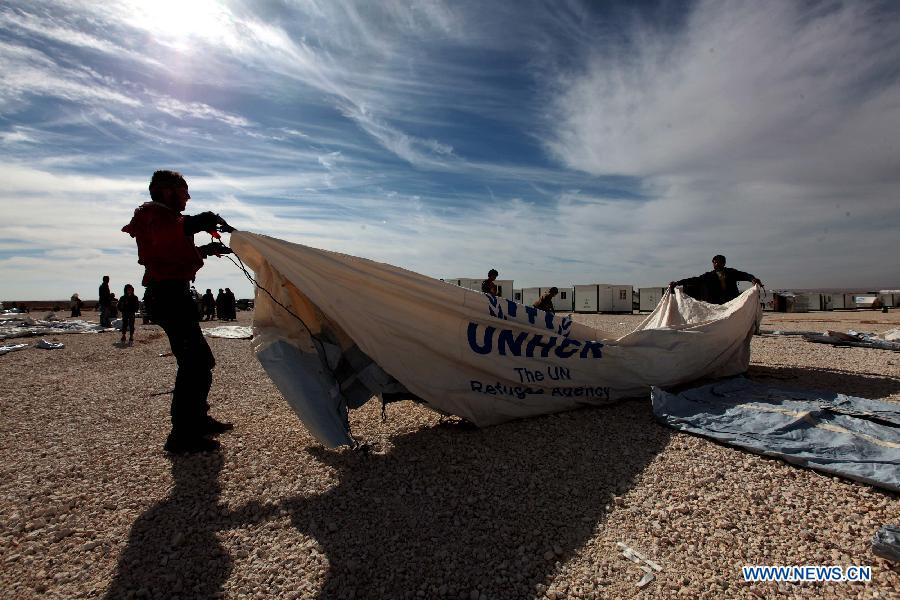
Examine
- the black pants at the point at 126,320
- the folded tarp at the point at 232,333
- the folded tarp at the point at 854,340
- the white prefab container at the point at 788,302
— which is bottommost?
the folded tarp at the point at 232,333

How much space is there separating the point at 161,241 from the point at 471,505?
119 inches

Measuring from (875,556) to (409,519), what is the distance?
2.39 meters

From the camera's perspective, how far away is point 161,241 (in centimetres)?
345

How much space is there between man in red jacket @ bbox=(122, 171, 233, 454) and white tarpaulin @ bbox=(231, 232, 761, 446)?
1.27 ft

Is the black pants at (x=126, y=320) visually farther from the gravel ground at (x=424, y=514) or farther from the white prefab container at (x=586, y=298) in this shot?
the white prefab container at (x=586, y=298)

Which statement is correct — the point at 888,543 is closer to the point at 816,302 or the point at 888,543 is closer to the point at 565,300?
the point at 565,300

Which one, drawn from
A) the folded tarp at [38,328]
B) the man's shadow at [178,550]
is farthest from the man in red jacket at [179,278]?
the folded tarp at [38,328]

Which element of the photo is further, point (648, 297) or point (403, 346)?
point (648, 297)

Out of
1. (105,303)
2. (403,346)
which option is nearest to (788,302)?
(403,346)

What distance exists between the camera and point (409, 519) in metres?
2.73

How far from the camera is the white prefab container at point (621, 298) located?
31516 millimetres

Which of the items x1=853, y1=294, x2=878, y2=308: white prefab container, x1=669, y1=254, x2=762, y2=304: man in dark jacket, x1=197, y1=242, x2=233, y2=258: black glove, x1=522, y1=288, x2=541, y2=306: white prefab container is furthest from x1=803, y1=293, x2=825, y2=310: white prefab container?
x1=197, y1=242, x2=233, y2=258: black glove

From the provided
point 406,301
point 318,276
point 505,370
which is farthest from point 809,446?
point 318,276

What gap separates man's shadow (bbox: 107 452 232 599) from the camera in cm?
217
